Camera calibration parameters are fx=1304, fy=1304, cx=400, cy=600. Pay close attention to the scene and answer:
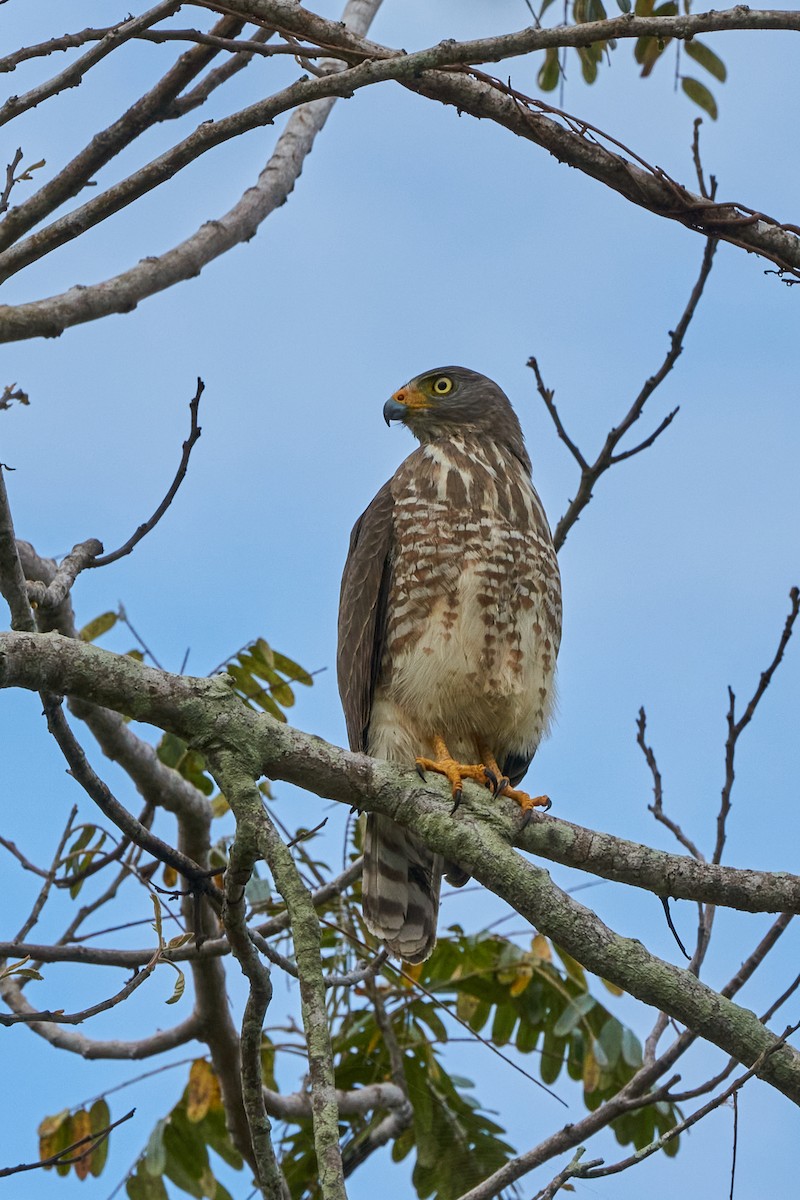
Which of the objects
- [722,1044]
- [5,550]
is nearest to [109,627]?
[5,550]

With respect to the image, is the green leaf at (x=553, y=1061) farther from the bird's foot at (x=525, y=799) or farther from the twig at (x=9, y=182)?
the twig at (x=9, y=182)

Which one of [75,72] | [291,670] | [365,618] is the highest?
[75,72]

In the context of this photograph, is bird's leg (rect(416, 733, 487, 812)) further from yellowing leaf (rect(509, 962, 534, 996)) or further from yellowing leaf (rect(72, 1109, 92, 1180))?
yellowing leaf (rect(72, 1109, 92, 1180))

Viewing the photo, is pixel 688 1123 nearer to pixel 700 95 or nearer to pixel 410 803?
pixel 410 803

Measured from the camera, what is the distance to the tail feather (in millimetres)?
4203

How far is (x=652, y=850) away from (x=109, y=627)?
8.51ft

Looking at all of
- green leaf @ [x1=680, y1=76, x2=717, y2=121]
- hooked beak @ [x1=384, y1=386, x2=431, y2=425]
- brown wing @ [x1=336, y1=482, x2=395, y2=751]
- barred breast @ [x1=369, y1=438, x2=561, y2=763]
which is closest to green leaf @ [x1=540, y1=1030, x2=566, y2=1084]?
barred breast @ [x1=369, y1=438, x2=561, y2=763]

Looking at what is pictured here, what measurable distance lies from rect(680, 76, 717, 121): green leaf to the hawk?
1.39 m

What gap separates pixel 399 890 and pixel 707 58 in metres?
2.84

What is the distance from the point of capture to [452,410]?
16.8 ft

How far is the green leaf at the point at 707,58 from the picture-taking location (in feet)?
13.5

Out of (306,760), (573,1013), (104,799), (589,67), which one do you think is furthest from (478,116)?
(573,1013)

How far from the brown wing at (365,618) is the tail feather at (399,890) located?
33 cm

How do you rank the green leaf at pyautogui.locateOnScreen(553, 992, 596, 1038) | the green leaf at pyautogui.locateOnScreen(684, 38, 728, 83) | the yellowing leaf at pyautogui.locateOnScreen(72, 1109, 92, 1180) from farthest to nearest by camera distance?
the yellowing leaf at pyautogui.locateOnScreen(72, 1109, 92, 1180) < the green leaf at pyautogui.locateOnScreen(553, 992, 596, 1038) < the green leaf at pyautogui.locateOnScreen(684, 38, 728, 83)
